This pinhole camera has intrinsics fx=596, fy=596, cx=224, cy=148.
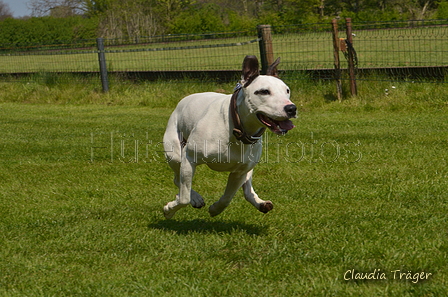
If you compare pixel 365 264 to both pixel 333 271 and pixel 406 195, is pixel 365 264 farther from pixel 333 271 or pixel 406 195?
pixel 406 195

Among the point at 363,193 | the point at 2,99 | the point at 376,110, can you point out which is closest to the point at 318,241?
the point at 363,193

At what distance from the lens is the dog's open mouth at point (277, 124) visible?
4138mm

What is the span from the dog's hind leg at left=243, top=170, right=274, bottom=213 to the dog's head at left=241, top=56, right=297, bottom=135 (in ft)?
2.74

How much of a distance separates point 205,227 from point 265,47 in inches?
329

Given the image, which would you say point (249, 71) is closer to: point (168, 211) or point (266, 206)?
point (266, 206)

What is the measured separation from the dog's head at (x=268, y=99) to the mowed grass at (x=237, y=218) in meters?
0.98

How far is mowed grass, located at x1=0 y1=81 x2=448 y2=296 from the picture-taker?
3.96m

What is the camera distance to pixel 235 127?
4410mm

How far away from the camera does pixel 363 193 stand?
A: 19.5ft

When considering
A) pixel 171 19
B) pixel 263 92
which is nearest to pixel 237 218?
pixel 263 92

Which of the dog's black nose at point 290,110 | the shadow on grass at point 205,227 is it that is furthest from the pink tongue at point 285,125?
the shadow on grass at point 205,227

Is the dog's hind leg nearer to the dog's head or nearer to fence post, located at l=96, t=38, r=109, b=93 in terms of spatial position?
the dog's head

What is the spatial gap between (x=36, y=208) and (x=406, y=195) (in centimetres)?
365

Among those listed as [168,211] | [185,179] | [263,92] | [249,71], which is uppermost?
[249,71]
